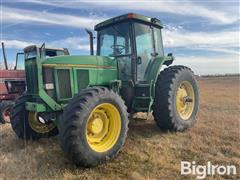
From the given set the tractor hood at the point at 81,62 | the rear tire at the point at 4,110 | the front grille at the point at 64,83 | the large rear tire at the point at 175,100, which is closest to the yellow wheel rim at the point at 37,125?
the front grille at the point at 64,83

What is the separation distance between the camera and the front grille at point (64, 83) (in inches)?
209

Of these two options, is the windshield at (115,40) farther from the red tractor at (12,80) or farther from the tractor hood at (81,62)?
the red tractor at (12,80)

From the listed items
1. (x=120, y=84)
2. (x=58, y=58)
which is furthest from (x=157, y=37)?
(x=58, y=58)

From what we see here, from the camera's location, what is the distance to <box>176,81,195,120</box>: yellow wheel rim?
23.1ft

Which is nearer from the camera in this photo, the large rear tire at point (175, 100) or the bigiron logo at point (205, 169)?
the bigiron logo at point (205, 169)

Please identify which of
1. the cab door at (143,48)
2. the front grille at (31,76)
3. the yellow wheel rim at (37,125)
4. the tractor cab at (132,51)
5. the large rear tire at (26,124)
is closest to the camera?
the front grille at (31,76)

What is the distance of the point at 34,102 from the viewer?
548cm

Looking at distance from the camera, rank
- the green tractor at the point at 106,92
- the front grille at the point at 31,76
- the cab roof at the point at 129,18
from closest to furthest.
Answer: the green tractor at the point at 106,92 → the front grille at the point at 31,76 → the cab roof at the point at 129,18

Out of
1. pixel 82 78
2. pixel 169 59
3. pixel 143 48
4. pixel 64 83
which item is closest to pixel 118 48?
pixel 143 48

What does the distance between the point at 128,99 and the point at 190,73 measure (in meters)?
1.96

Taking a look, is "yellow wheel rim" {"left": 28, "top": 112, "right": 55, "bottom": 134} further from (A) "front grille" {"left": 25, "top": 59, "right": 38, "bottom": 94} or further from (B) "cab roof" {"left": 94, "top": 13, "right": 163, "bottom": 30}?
(B) "cab roof" {"left": 94, "top": 13, "right": 163, "bottom": 30}

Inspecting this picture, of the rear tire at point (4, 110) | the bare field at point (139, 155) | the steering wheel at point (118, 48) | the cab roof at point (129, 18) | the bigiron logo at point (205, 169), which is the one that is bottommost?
the bigiron logo at point (205, 169)

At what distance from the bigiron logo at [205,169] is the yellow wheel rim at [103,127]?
132 centimetres

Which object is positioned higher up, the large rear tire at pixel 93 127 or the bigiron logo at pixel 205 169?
the large rear tire at pixel 93 127
